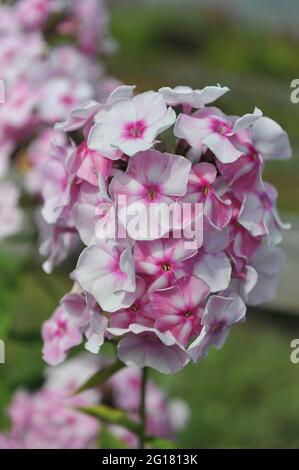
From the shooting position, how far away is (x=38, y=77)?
1919 mm

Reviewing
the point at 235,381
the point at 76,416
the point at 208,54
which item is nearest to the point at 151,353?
the point at 76,416

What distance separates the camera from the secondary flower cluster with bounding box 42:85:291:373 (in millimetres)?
1064

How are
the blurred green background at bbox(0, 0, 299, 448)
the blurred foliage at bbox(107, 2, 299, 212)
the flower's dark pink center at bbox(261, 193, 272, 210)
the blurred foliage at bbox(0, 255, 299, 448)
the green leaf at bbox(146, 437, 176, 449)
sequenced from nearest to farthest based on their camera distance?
the flower's dark pink center at bbox(261, 193, 272, 210) < the green leaf at bbox(146, 437, 176, 449) < the blurred green background at bbox(0, 0, 299, 448) < the blurred foliage at bbox(0, 255, 299, 448) < the blurred foliage at bbox(107, 2, 299, 212)

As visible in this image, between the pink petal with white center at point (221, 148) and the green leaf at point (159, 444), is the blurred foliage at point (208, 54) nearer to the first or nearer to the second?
the green leaf at point (159, 444)

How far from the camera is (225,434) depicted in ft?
8.01

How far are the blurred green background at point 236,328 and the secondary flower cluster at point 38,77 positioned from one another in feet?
0.77

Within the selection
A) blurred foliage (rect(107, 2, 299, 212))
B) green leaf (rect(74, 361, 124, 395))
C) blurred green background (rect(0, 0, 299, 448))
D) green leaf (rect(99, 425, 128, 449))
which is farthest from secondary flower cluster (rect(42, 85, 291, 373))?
blurred foliage (rect(107, 2, 299, 212))

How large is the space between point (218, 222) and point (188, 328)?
0.13 m

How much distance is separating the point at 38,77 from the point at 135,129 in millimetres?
877

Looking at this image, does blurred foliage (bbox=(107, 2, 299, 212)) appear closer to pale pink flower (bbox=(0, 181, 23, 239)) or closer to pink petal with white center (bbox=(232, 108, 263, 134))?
pale pink flower (bbox=(0, 181, 23, 239))

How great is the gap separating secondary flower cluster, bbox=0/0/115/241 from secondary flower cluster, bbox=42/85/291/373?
675 millimetres

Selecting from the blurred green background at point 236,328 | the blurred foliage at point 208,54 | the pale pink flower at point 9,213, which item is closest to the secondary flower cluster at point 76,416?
the blurred green background at point 236,328
